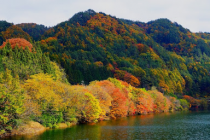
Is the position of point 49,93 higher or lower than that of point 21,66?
lower

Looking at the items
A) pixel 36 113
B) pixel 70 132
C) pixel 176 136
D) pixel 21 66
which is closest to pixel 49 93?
pixel 36 113

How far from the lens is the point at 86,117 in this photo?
7519 centimetres

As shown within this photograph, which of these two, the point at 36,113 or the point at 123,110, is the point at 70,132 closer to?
the point at 36,113

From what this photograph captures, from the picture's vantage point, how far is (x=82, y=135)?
55562 mm

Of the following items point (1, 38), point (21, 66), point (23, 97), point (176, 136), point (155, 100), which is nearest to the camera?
point (23, 97)

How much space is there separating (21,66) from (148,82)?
126 meters

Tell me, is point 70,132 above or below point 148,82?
below

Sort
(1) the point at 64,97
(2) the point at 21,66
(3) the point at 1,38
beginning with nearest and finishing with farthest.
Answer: (1) the point at 64,97
(2) the point at 21,66
(3) the point at 1,38

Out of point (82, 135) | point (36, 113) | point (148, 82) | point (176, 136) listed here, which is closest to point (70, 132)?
point (82, 135)

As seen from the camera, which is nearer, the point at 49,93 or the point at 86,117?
the point at 49,93

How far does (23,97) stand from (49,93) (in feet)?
30.8

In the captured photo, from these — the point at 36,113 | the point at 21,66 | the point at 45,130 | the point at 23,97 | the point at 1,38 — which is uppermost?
the point at 1,38

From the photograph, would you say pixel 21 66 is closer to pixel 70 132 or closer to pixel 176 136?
pixel 70 132

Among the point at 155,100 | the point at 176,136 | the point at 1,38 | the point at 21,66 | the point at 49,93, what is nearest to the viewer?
the point at 176,136
